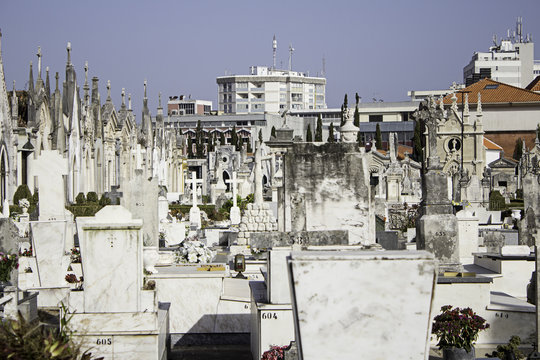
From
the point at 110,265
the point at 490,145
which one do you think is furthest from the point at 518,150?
the point at 110,265

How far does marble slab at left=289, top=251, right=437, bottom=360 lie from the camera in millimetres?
5559

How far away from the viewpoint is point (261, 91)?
17888 cm

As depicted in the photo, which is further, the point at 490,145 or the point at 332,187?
the point at 490,145

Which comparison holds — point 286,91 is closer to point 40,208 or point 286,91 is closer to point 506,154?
point 506,154

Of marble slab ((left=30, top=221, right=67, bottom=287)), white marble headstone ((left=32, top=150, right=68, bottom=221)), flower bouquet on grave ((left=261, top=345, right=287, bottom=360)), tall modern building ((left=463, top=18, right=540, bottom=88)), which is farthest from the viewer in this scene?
tall modern building ((left=463, top=18, right=540, bottom=88))

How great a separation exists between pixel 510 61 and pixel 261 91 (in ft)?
178

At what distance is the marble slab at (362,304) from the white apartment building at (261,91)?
171m

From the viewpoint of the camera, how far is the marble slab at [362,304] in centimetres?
→ 556

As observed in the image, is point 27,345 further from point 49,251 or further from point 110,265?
point 49,251

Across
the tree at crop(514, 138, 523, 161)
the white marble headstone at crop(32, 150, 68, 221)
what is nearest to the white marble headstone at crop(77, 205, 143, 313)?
the white marble headstone at crop(32, 150, 68, 221)

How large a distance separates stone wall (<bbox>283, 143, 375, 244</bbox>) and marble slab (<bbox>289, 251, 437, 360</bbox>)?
10.1 metres

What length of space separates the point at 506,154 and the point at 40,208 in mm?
74303

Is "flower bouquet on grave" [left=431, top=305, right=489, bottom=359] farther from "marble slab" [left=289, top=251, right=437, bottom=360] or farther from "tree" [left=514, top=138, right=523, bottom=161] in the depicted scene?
"tree" [left=514, top=138, right=523, bottom=161]

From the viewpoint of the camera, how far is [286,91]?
18025 cm
